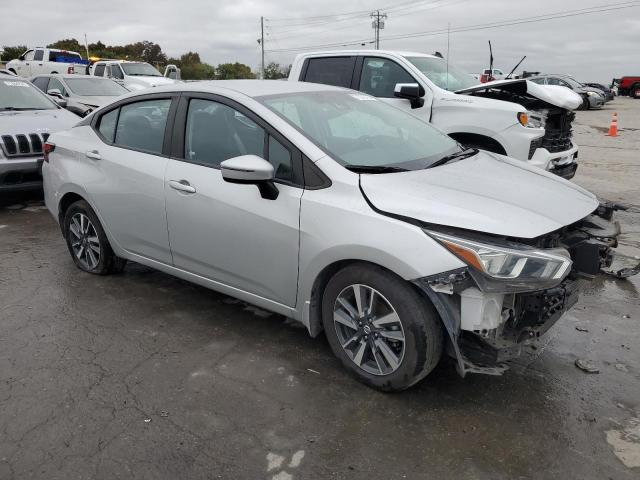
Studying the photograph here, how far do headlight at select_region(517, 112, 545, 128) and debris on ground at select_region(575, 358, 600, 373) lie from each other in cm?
374

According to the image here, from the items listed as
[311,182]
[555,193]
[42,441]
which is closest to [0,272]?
[42,441]

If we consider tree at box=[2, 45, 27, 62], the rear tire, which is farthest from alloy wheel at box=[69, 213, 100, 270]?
tree at box=[2, 45, 27, 62]

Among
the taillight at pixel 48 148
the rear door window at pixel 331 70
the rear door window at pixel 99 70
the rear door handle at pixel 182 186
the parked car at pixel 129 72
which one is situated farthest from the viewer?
the rear door window at pixel 99 70

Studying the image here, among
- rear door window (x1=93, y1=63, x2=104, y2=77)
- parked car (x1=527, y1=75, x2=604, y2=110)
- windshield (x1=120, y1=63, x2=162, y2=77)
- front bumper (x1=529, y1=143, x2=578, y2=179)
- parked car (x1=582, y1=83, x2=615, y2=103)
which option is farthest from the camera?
parked car (x1=582, y1=83, x2=615, y2=103)

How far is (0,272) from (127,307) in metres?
1.62

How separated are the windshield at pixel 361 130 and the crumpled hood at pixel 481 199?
0.77 feet

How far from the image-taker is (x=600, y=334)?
379 centimetres

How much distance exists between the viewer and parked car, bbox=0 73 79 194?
22.1 feet

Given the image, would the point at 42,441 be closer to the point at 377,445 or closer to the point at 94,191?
the point at 377,445

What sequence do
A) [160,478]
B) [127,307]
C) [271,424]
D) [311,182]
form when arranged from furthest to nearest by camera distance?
[127,307], [311,182], [271,424], [160,478]

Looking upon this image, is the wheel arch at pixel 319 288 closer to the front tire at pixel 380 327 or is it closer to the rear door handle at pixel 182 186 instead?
the front tire at pixel 380 327

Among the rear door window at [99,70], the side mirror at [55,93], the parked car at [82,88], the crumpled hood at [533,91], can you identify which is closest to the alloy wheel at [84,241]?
the crumpled hood at [533,91]

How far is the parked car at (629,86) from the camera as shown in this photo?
36.0m

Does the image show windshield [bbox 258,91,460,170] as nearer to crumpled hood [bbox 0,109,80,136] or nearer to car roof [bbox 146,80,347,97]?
car roof [bbox 146,80,347,97]
